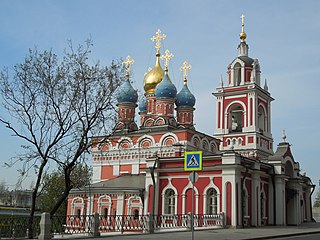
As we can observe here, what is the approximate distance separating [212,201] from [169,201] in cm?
315

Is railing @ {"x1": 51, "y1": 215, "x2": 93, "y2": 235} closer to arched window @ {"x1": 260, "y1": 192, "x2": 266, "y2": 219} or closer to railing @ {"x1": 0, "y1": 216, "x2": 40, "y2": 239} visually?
railing @ {"x1": 0, "y1": 216, "x2": 40, "y2": 239}

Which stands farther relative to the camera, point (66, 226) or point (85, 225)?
point (66, 226)

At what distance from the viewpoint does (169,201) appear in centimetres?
2872

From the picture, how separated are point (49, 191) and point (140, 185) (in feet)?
57.4

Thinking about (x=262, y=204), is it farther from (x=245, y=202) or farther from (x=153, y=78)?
(x=153, y=78)

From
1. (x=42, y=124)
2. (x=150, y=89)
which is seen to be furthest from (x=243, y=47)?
(x=42, y=124)

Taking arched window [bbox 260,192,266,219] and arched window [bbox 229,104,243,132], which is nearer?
arched window [bbox 260,192,266,219]

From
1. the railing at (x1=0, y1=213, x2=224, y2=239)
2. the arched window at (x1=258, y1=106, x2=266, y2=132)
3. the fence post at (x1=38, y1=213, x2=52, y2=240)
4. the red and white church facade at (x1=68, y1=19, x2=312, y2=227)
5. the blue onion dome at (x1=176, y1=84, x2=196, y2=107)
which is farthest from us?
the arched window at (x1=258, y1=106, x2=266, y2=132)

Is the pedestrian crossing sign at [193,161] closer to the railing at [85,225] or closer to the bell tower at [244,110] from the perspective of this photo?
the railing at [85,225]

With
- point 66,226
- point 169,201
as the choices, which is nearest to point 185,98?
point 169,201

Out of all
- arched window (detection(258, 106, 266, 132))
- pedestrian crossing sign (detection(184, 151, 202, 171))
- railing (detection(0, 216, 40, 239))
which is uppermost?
arched window (detection(258, 106, 266, 132))

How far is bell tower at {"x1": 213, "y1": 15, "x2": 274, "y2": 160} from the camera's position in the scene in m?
40.4

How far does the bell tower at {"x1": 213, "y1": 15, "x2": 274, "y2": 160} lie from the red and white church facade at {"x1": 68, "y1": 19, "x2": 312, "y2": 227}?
0.09 metres

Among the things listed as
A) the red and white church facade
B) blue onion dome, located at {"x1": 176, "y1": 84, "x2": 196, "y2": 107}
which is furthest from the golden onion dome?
blue onion dome, located at {"x1": 176, "y1": 84, "x2": 196, "y2": 107}
